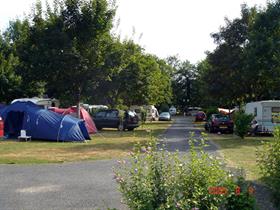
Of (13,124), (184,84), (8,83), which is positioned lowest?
(13,124)

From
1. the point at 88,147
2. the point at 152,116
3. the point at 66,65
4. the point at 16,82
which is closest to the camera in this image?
the point at 88,147

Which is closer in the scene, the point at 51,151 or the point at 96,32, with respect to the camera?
the point at 51,151

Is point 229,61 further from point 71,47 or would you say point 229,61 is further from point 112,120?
point 71,47

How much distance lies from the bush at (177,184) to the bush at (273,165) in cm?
117

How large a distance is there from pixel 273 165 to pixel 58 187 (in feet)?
17.1

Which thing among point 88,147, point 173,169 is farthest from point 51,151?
point 173,169

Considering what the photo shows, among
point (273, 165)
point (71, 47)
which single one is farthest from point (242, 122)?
point (273, 165)

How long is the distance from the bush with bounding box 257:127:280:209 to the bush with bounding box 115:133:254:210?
1.17 metres

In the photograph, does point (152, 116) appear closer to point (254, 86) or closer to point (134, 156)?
point (254, 86)

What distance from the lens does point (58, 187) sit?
10719mm

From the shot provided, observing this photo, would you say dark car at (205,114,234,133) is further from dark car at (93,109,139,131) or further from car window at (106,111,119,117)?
car window at (106,111,119,117)

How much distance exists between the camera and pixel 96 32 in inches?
1241

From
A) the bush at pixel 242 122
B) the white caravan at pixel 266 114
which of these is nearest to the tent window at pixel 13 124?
the bush at pixel 242 122

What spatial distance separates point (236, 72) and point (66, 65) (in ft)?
48.5
